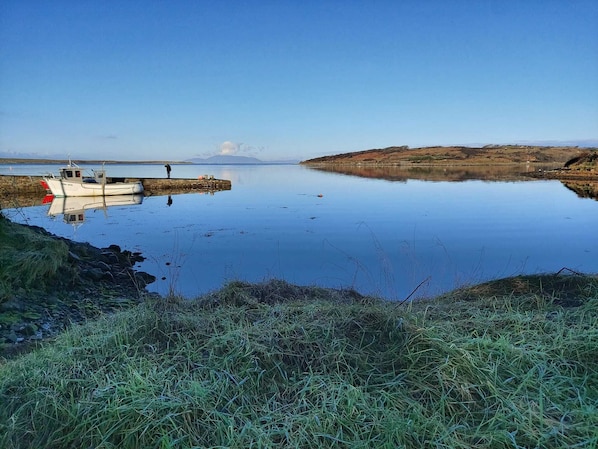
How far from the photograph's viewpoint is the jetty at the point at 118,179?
3212 centimetres

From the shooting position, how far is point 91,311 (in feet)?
18.8

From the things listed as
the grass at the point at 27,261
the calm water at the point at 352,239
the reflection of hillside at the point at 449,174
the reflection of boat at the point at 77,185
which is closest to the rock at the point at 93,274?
the grass at the point at 27,261

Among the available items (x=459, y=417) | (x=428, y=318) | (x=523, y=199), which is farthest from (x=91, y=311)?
(x=523, y=199)

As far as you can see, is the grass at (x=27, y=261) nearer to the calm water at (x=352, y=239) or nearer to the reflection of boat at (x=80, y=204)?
the calm water at (x=352, y=239)

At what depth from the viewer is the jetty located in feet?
105

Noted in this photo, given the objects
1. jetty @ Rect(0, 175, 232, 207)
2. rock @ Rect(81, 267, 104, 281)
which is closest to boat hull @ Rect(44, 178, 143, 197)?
jetty @ Rect(0, 175, 232, 207)

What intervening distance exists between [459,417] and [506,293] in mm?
3014

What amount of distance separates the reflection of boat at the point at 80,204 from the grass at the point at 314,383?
725 inches

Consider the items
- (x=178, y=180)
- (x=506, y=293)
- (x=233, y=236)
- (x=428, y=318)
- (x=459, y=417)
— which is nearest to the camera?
(x=459, y=417)

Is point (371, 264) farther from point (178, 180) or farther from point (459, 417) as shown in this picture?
point (178, 180)

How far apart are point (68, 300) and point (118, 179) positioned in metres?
35.8

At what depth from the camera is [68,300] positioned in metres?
6.25

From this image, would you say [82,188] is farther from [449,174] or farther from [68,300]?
[449,174]

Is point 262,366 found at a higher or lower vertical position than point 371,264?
higher
